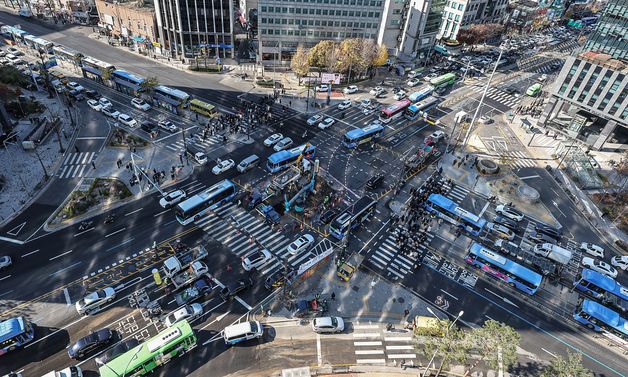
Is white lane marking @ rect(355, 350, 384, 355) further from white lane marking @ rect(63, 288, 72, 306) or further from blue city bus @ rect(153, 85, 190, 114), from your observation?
blue city bus @ rect(153, 85, 190, 114)

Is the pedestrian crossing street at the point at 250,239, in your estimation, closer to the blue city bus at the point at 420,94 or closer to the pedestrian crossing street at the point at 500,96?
the blue city bus at the point at 420,94

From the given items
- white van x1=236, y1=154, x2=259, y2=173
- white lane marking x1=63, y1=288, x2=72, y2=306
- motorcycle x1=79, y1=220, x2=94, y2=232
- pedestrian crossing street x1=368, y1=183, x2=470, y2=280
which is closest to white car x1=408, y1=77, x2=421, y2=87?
white van x1=236, y1=154, x2=259, y2=173

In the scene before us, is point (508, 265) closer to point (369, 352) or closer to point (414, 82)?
point (369, 352)

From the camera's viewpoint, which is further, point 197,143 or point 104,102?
point 104,102

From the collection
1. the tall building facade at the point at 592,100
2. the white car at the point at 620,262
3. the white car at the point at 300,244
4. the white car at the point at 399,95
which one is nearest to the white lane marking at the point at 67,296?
the white car at the point at 300,244

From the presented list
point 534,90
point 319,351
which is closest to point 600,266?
point 319,351

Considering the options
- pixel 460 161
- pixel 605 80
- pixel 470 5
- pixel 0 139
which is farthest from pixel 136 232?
pixel 470 5
